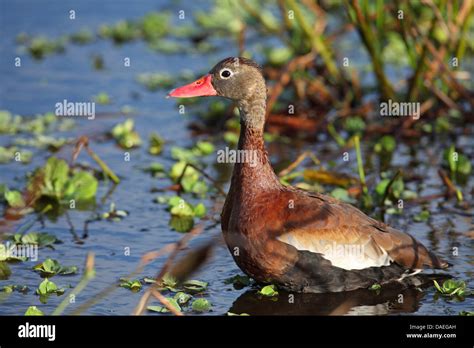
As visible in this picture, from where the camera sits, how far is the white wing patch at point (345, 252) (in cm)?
691

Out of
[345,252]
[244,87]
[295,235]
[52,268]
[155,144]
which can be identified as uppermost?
[244,87]

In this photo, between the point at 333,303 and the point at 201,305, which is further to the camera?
the point at 333,303

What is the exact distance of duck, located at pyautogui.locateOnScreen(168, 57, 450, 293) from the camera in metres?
6.93

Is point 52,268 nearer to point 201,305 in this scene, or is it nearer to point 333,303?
point 201,305

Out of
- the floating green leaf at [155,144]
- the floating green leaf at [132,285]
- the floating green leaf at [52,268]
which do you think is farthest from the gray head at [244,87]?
the floating green leaf at [155,144]

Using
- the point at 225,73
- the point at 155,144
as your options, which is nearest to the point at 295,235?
the point at 225,73

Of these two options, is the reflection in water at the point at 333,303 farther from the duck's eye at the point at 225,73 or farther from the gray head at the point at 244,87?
the duck's eye at the point at 225,73

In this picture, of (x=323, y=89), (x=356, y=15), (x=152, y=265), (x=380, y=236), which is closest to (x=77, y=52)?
(x=323, y=89)

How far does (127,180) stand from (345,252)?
305cm

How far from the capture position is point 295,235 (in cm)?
691

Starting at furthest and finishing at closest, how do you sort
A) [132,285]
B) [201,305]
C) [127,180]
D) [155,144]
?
[155,144]
[127,180]
[132,285]
[201,305]

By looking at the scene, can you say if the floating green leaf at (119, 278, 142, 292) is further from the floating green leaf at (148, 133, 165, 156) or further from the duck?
the floating green leaf at (148, 133, 165, 156)

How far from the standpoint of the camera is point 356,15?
973 cm
